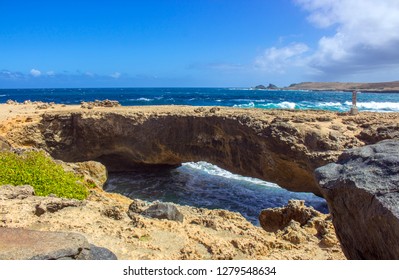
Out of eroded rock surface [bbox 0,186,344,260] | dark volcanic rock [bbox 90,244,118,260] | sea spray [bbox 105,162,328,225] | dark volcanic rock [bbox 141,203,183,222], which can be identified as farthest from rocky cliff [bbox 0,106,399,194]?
dark volcanic rock [bbox 90,244,118,260]

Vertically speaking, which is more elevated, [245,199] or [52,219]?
[52,219]

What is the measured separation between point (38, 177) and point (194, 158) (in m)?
9.13

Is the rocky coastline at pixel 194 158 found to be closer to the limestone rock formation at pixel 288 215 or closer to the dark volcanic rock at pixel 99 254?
the limestone rock formation at pixel 288 215

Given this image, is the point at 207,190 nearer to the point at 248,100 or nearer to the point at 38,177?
the point at 38,177

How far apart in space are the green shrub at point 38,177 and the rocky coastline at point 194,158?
821 mm

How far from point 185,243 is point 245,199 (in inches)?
409

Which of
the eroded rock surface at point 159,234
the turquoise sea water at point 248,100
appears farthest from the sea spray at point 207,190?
the turquoise sea water at point 248,100

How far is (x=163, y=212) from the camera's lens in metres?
7.24

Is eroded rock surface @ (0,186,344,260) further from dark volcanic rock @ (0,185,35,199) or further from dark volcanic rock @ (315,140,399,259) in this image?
dark volcanic rock @ (315,140,399,259)

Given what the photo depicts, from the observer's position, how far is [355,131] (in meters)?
13.1

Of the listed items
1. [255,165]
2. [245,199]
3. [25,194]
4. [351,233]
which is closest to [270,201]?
[245,199]

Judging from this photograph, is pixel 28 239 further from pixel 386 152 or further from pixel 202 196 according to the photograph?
pixel 202 196

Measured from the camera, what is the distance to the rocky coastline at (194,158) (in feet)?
20.1

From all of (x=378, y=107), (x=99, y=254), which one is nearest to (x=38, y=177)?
(x=99, y=254)
